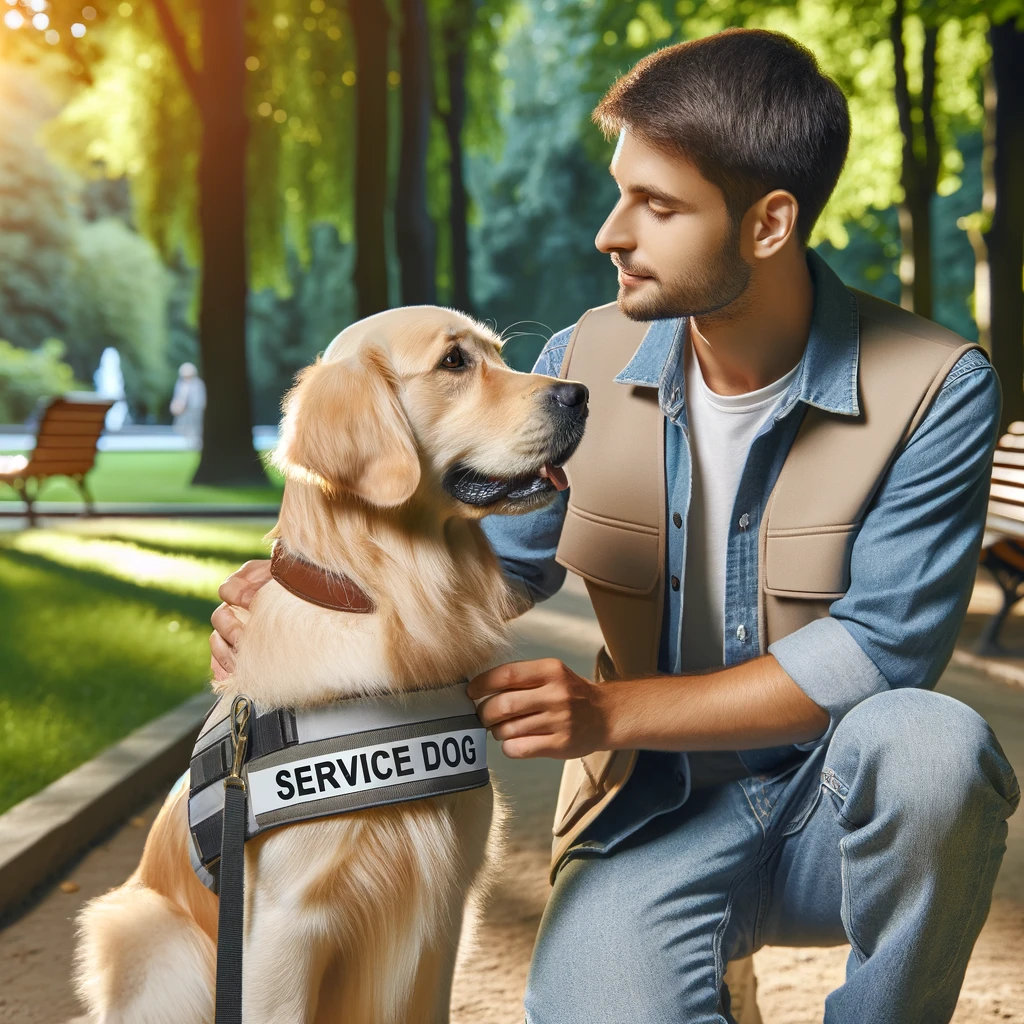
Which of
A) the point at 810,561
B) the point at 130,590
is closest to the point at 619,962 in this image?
the point at 810,561

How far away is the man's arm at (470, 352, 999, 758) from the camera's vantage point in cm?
228

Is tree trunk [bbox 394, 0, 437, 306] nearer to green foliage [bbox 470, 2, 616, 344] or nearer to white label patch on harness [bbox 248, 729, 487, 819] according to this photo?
white label patch on harness [bbox 248, 729, 487, 819]

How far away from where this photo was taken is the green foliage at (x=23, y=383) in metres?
36.5

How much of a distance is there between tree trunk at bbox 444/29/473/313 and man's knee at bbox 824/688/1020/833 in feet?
69.0

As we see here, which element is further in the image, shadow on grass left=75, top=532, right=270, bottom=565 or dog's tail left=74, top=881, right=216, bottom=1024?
shadow on grass left=75, top=532, right=270, bottom=565

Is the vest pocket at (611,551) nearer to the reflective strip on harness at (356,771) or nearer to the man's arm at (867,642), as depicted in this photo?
the man's arm at (867,642)

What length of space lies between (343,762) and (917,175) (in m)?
13.5

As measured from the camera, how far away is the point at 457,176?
24.2 m

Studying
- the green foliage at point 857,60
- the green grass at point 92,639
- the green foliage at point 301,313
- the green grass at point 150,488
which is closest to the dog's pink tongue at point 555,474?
the green grass at point 92,639

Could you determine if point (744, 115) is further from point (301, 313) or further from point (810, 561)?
point (301, 313)

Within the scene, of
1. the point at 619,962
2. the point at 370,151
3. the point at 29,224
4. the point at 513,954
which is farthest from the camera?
the point at 29,224

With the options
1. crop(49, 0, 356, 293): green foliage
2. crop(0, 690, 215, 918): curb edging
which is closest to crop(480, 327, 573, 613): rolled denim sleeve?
crop(0, 690, 215, 918): curb edging

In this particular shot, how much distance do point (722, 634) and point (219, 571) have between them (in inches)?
263

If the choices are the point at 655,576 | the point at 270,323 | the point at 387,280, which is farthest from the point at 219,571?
the point at 270,323
